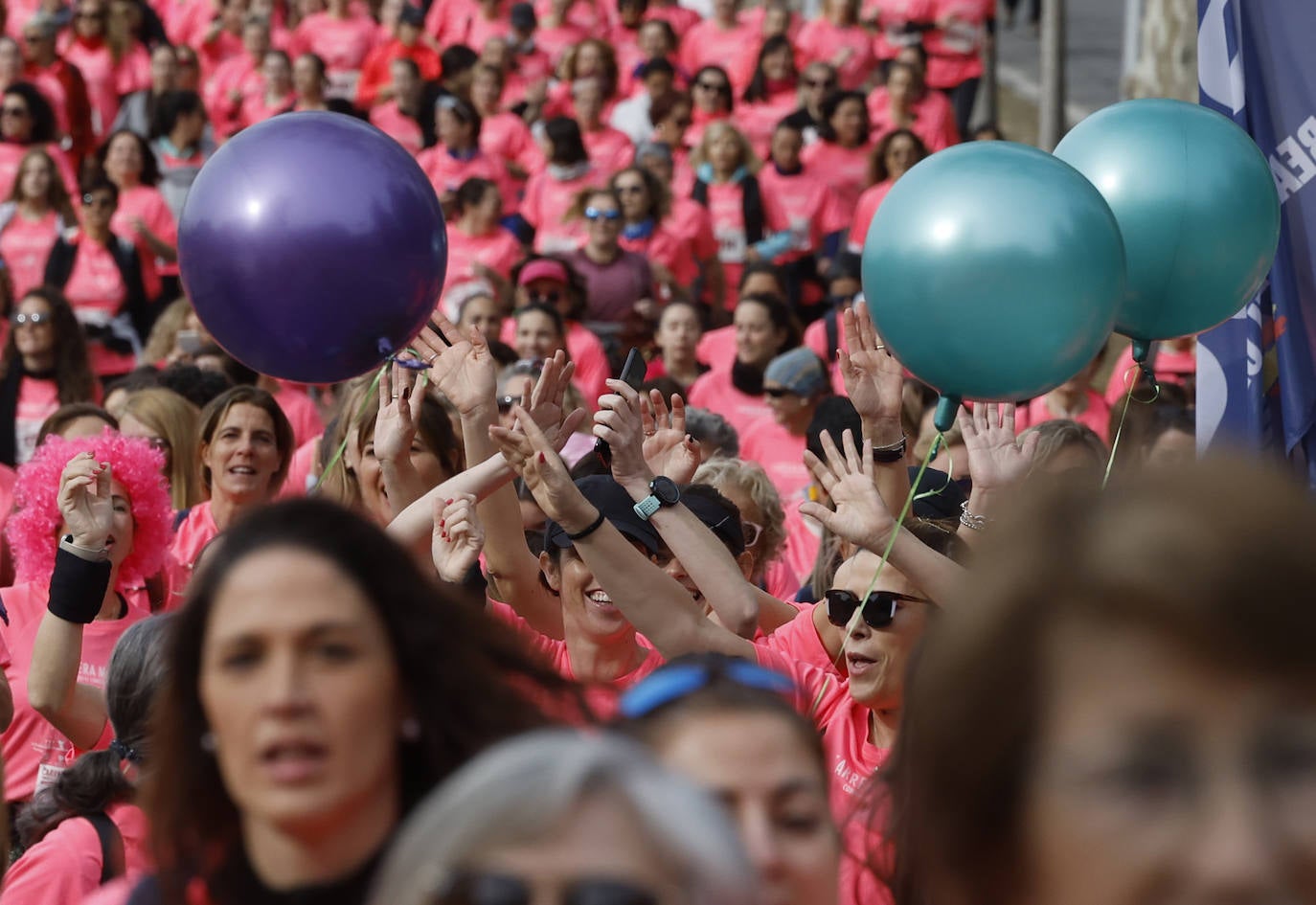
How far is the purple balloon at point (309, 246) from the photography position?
365 centimetres

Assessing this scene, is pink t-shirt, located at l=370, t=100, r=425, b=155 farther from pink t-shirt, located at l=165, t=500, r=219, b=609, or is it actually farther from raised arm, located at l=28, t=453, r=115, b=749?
raised arm, located at l=28, t=453, r=115, b=749

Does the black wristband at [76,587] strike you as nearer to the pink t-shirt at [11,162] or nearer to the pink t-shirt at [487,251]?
the pink t-shirt at [487,251]

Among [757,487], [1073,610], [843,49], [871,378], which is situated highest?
[1073,610]

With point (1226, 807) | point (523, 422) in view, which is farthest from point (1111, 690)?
point (523, 422)

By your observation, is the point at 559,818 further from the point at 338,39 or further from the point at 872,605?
the point at 338,39

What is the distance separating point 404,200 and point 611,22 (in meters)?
11.0

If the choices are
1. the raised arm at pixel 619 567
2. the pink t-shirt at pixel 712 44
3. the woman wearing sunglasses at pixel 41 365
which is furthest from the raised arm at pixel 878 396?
the pink t-shirt at pixel 712 44

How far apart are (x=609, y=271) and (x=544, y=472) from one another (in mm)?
5668

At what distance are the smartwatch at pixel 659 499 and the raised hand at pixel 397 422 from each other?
789mm

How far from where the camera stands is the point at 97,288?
10078 millimetres

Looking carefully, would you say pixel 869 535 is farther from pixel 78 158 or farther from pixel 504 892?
pixel 78 158

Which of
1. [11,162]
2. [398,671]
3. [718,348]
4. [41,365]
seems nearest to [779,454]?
[718,348]

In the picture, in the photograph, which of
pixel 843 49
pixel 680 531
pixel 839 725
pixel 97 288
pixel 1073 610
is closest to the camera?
pixel 1073 610

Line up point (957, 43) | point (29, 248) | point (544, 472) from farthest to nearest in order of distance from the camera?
1. point (957, 43)
2. point (29, 248)
3. point (544, 472)
